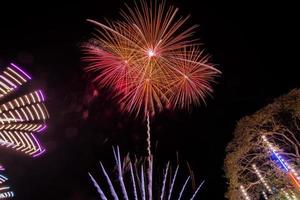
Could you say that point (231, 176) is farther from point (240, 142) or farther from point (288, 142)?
point (288, 142)

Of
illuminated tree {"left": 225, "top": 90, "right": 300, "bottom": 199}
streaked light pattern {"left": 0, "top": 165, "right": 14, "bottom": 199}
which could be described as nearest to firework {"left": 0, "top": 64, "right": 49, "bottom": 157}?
streaked light pattern {"left": 0, "top": 165, "right": 14, "bottom": 199}

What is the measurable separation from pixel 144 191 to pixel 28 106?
4595mm

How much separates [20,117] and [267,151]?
836cm

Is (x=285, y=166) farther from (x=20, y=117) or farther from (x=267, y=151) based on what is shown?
(x=20, y=117)

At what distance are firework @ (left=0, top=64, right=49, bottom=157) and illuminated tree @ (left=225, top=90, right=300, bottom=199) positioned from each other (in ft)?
22.1

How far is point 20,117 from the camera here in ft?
42.0

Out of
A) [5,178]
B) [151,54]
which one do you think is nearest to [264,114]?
[151,54]

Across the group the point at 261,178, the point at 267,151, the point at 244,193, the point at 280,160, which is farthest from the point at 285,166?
the point at 244,193

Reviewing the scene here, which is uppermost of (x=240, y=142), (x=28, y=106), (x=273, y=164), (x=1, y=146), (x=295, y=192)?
(x=28, y=106)

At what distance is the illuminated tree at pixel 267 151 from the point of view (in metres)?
14.2

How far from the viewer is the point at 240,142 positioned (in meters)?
14.8

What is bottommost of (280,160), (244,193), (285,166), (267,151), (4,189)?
(244,193)

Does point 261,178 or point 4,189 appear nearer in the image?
point 4,189

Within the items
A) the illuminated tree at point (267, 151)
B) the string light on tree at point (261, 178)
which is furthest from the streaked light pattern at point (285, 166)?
the string light on tree at point (261, 178)
